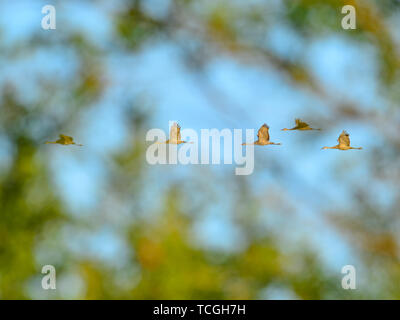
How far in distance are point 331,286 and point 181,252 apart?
643mm

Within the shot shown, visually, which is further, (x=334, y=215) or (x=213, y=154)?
(x=334, y=215)

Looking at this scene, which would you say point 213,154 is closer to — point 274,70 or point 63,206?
point 63,206

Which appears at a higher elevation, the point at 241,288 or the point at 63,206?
the point at 63,206

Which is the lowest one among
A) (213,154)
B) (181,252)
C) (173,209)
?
(181,252)

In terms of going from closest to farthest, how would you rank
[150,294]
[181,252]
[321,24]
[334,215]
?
[150,294] → [181,252] → [321,24] → [334,215]

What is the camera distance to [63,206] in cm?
178

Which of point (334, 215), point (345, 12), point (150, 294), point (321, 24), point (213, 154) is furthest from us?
point (334, 215)

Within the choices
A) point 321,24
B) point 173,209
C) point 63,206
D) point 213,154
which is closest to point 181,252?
point 173,209

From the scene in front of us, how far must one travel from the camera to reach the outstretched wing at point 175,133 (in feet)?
4.63

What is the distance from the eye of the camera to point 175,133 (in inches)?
57.6

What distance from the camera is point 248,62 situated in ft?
9.45

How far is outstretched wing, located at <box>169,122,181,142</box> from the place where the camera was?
1411 mm

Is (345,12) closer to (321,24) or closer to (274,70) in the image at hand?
(321,24)
